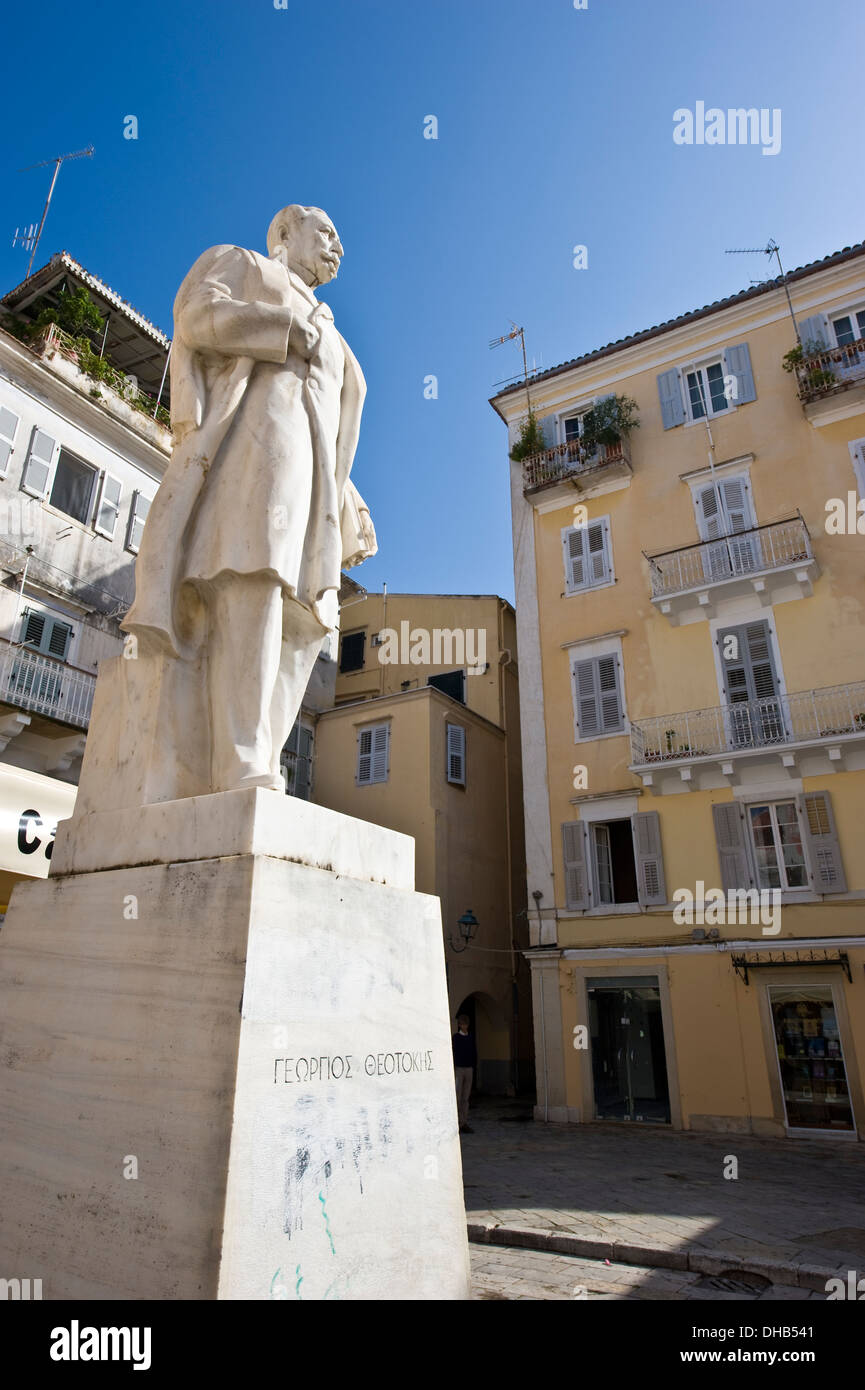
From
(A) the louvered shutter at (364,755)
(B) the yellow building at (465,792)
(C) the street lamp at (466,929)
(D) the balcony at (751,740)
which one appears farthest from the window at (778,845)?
(A) the louvered shutter at (364,755)

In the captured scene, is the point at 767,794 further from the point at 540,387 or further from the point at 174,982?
the point at 174,982

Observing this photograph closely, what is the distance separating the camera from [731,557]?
16.8 m

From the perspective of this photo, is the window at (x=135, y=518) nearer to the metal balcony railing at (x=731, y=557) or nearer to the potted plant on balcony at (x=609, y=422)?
the potted plant on balcony at (x=609, y=422)

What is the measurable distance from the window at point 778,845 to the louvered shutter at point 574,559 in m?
6.65

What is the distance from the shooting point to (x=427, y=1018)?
8.87ft

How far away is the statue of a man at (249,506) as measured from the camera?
286cm

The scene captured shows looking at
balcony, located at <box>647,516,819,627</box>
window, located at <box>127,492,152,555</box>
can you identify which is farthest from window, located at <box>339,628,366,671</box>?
balcony, located at <box>647,516,819,627</box>

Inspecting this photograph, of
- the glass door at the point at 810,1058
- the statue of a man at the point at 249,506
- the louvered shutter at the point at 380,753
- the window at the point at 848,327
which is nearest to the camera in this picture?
the statue of a man at the point at 249,506

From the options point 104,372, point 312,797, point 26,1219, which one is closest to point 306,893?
point 26,1219

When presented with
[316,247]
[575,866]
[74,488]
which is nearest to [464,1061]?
[575,866]

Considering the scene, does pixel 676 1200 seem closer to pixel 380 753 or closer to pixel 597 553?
pixel 380 753

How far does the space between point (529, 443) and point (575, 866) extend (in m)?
10.7

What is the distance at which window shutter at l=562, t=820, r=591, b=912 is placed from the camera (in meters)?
16.6

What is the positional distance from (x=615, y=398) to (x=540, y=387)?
7.99ft
